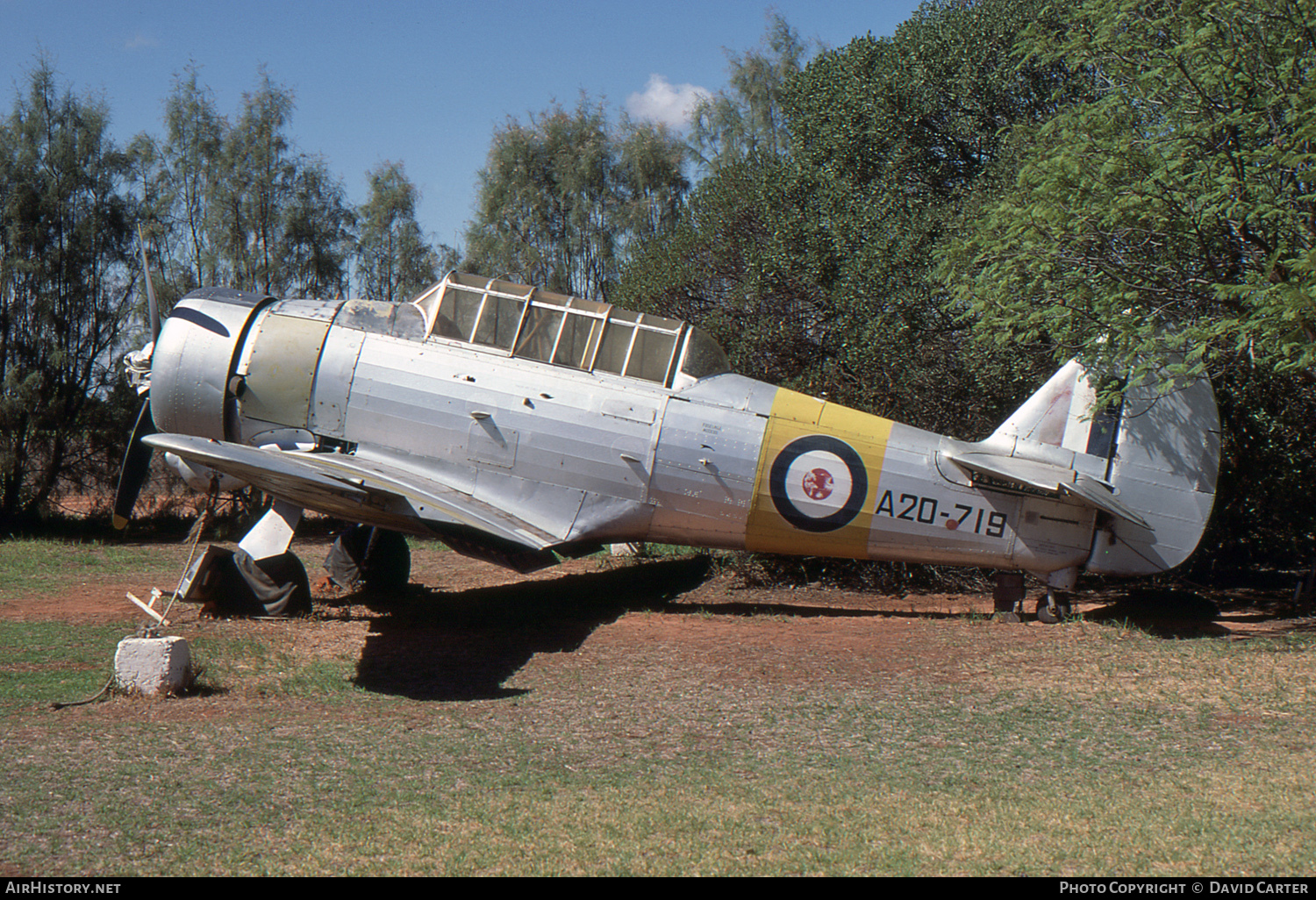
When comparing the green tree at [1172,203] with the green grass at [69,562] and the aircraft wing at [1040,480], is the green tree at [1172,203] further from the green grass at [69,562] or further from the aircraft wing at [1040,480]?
the green grass at [69,562]

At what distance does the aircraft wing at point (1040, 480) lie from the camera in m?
8.86

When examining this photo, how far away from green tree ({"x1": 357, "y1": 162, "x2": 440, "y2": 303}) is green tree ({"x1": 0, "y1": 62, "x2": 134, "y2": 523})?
9.60 meters

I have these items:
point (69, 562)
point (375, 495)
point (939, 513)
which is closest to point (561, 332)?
point (375, 495)

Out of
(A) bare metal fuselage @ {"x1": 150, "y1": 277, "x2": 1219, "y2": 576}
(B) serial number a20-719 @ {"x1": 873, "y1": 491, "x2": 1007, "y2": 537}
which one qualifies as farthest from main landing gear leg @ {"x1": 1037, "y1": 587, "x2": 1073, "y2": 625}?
(B) serial number a20-719 @ {"x1": 873, "y1": 491, "x2": 1007, "y2": 537}

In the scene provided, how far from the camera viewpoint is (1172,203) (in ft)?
27.2

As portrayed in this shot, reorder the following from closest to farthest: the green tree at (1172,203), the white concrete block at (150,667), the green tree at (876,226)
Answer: the white concrete block at (150,667), the green tree at (1172,203), the green tree at (876,226)

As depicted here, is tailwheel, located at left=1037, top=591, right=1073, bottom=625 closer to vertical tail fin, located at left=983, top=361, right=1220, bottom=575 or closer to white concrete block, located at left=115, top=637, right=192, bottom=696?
vertical tail fin, located at left=983, top=361, right=1220, bottom=575

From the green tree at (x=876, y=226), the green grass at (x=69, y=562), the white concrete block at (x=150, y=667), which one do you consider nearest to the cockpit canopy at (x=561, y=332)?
the green tree at (x=876, y=226)

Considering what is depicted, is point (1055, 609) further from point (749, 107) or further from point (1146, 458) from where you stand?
point (749, 107)

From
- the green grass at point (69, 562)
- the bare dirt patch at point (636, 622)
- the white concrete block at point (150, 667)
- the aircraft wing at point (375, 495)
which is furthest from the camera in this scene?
the green grass at point (69, 562)

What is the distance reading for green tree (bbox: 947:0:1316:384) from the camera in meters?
7.76

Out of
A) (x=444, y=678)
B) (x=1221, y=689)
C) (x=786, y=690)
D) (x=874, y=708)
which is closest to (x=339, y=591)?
(x=444, y=678)

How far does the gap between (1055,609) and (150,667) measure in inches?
325

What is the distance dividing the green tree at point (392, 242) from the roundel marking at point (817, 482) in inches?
878
